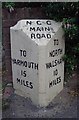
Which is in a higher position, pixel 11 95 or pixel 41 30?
pixel 41 30

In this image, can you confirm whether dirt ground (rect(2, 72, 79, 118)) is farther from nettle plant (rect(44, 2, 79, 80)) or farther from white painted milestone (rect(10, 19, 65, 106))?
nettle plant (rect(44, 2, 79, 80))

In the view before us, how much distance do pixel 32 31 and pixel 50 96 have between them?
36.0 inches

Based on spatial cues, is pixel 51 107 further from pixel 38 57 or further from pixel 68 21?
pixel 68 21

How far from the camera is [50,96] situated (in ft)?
13.0

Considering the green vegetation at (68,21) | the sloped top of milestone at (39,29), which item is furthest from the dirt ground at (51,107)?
the sloped top of milestone at (39,29)

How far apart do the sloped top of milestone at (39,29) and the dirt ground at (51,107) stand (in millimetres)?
895

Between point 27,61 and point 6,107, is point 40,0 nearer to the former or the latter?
point 27,61

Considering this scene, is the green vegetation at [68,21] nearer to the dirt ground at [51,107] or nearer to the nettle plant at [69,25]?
the nettle plant at [69,25]

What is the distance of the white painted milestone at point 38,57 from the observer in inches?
145

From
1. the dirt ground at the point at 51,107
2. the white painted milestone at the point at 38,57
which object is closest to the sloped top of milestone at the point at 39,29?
the white painted milestone at the point at 38,57

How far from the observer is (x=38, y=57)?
365cm

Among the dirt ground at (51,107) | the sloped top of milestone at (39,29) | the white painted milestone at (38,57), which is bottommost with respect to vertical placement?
the dirt ground at (51,107)

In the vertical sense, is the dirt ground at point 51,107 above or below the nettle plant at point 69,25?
below

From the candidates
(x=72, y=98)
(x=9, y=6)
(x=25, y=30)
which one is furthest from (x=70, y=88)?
(x=9, y=6)
